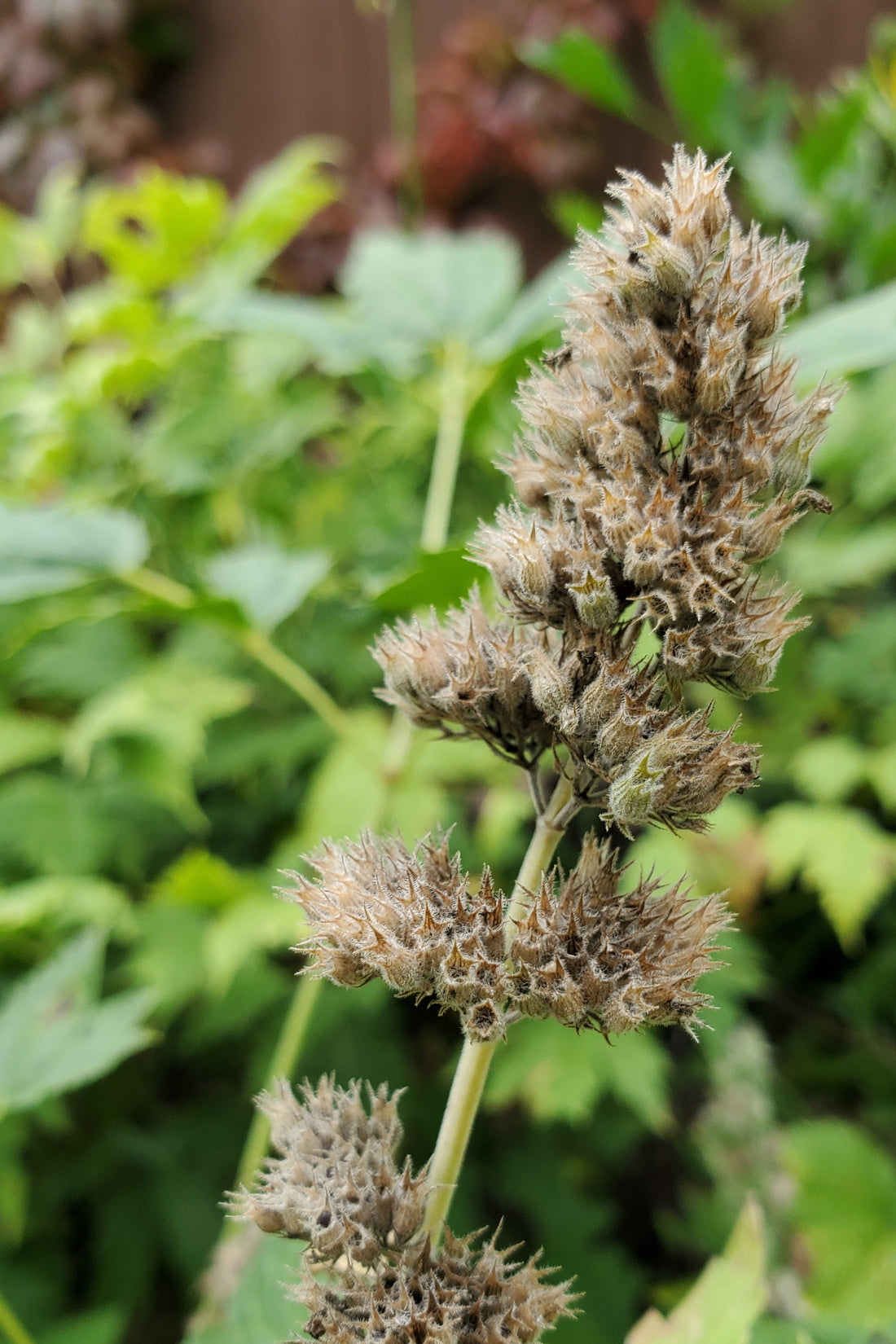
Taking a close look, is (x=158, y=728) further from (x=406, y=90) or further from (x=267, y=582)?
(x=406, y=90)

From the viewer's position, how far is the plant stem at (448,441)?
1.39 metres

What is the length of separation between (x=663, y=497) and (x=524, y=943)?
262mm

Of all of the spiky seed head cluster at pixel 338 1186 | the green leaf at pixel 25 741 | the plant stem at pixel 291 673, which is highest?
the plant stem at pixel 291 673

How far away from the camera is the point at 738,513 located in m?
0.55

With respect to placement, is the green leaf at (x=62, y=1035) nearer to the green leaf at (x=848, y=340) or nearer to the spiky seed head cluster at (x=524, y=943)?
the spiky seed head cluster at (x=524, y=943)

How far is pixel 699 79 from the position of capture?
7.11 ft

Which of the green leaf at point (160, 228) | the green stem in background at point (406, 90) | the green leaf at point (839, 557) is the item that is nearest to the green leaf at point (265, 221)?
the green leaf at point (160, 228)

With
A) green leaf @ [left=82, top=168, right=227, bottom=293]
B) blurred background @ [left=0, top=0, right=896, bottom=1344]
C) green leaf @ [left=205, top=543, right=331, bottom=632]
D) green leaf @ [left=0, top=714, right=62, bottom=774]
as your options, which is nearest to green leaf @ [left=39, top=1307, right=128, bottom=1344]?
blurred background @ [left=0, top=0, right=896, bottom=1344]

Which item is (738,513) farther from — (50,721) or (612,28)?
(612,28)

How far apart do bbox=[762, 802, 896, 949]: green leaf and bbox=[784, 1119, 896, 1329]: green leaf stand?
363 mm

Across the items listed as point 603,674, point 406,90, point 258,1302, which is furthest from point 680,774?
point 406,90

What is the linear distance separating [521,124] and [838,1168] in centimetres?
342

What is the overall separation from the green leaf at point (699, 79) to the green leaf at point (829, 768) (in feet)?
4.37

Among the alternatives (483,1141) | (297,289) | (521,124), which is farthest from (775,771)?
(521,124)
